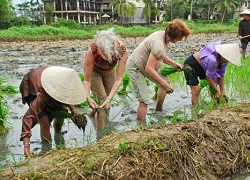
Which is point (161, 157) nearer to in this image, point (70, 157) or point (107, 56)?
point (70, 157)

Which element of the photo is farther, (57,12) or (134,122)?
(57,12)

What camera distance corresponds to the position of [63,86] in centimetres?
287

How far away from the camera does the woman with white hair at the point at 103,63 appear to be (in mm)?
3484

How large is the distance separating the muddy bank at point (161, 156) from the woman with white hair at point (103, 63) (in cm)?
83

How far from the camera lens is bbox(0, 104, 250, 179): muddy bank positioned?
7.97ft

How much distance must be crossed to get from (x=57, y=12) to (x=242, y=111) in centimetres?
4064

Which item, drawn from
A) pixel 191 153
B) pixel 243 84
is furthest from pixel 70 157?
pixel 243 84

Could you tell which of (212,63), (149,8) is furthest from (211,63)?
(149,8)

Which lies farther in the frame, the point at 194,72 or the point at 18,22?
the point at 18,22

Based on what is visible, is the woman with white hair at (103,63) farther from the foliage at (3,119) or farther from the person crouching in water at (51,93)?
the foliage at (3,119)

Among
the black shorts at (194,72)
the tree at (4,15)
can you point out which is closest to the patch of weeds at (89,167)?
the black shorts at (194,72)

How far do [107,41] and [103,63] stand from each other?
497 mm

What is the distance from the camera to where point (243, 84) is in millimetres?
5836

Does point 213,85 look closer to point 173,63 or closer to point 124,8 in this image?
point 173,63
